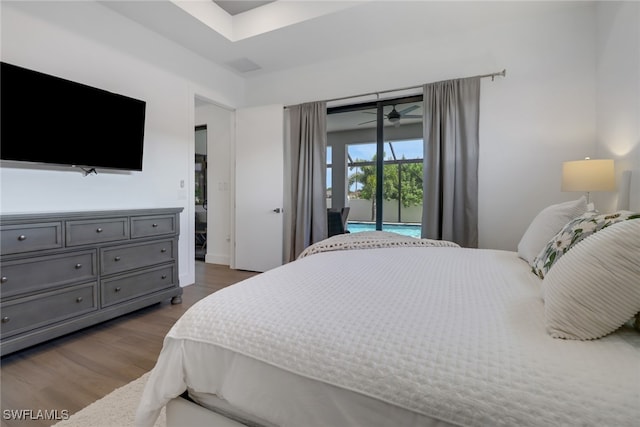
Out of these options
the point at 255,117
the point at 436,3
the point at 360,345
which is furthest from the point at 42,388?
the point at 436,3

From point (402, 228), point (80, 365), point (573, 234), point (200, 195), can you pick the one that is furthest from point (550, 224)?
point (200, 195)

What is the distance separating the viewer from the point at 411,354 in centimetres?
73

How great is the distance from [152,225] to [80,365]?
1235 millimetres

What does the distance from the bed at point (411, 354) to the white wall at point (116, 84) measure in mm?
2285

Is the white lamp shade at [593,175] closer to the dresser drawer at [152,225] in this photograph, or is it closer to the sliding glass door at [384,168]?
the sliding glass door at [384,168]

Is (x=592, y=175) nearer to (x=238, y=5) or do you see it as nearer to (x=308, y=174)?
(x=308, y=174)

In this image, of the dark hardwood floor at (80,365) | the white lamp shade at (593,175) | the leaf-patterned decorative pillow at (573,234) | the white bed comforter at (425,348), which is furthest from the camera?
the white lamp shade at (593,175)

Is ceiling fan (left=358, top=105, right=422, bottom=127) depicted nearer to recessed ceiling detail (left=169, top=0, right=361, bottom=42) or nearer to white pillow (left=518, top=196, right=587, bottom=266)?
recessed ceiling detail (left=169, top=0, right=361, bottom=42)

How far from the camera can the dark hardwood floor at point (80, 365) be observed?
5.19 ft

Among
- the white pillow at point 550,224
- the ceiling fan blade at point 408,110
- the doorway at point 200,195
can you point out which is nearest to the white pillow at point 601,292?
the white pillow at point 550,224

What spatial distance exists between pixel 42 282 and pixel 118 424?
1.27 m

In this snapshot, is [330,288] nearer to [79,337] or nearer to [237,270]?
[79,337]

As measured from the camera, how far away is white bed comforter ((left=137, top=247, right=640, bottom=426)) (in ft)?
2.00

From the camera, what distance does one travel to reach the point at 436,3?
2787 millimetres
